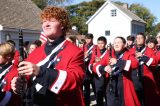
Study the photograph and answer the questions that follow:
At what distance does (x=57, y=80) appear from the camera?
13.0 feet

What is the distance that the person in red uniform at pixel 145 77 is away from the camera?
9.71 metres

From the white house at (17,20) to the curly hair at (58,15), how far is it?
23.7 meters

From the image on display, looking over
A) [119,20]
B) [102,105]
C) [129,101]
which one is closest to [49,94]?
[129,101]

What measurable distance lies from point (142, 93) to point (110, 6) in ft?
184

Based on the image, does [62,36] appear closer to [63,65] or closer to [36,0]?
[63,65]

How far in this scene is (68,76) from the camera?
4.00 m

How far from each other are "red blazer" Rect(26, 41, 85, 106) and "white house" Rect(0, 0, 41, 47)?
2392 centimetres

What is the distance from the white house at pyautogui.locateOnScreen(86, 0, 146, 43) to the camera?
206 feet

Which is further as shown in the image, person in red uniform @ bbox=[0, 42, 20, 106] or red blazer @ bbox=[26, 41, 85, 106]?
person in red uniform @ bbox=[0, 42, 20, 106]

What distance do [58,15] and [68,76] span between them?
31.0 inches

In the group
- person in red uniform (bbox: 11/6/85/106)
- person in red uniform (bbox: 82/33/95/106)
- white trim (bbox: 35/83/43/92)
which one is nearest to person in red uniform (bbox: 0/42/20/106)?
person in red uniform (bbox: 11/6/85/106)

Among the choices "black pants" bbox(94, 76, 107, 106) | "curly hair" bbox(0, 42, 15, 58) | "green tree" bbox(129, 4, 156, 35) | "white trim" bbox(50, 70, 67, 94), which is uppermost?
"green tree" bbox(129, 4, 156, 35)

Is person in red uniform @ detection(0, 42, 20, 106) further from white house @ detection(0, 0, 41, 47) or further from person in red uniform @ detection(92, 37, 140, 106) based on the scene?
white house @ detection(0, 0, 41, 47)

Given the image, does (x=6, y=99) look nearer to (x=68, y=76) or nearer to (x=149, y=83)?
(x=68, y=76)
